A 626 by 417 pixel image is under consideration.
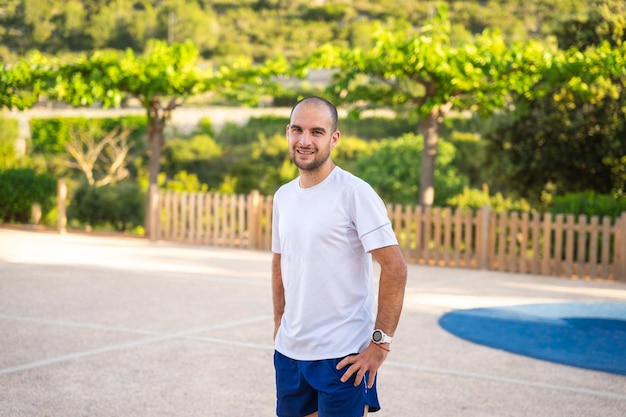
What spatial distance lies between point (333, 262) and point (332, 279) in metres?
0.07

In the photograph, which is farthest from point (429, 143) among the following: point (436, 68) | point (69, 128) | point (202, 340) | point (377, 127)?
point (377, 127)

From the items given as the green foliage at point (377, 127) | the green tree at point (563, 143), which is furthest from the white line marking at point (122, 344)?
the green foliage at point (377, 127)

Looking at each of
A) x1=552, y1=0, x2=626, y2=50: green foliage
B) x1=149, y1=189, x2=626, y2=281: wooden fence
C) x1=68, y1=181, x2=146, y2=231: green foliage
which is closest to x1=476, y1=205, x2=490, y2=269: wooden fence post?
x1=149, y1=189, x2=626, y2=281: wooden fence

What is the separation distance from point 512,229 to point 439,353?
7.44 m

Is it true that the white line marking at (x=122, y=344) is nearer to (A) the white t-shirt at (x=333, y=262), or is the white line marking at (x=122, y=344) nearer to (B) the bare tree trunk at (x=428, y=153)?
(A) the white t-shirt at (x=333, y=262)

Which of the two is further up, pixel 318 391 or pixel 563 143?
pixel 563 143

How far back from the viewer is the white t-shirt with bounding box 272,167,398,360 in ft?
11.4

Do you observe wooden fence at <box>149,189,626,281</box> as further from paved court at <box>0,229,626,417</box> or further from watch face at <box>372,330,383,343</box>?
watch face at <box>372,330,383,343</box>

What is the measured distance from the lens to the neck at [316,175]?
3.56m

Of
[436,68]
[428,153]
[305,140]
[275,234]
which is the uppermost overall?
[436,68]

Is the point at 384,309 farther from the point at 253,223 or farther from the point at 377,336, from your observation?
the point at 253,223

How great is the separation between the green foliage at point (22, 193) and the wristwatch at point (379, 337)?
762 inches

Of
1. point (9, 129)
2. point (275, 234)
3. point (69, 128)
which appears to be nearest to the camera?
point (275, 234)

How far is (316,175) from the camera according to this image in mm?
3570
